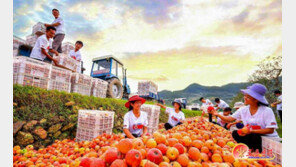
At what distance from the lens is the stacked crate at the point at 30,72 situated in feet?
12.6

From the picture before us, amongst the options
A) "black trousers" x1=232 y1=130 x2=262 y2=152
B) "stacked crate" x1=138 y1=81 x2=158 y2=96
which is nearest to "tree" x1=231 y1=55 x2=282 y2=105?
"stacked crate" x1=138 y1=81 x2=158 y2=96

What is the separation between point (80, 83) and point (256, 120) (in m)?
5.90

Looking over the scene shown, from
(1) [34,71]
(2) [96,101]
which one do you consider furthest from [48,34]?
(2) [96,101]

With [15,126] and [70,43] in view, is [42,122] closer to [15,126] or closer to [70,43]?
[15,126]

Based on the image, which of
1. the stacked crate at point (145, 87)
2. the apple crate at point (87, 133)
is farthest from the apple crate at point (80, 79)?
the stacked crate at point (145, 87)

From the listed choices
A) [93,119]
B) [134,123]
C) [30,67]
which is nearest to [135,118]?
[134,123]

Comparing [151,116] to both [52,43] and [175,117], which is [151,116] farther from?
[52,43]

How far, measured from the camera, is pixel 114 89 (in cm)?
1002

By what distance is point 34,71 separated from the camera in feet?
13.4

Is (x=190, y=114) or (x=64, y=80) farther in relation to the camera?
(x=190, y=114)

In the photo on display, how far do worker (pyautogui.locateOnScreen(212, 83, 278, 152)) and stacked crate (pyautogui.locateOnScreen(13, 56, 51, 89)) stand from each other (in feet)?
17.0

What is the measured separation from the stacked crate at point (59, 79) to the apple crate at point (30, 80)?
0.79 feet

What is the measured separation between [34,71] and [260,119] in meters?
5.57

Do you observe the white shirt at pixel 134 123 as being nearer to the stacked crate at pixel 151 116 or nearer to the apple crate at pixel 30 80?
the stacked crate at pixel 151 116
